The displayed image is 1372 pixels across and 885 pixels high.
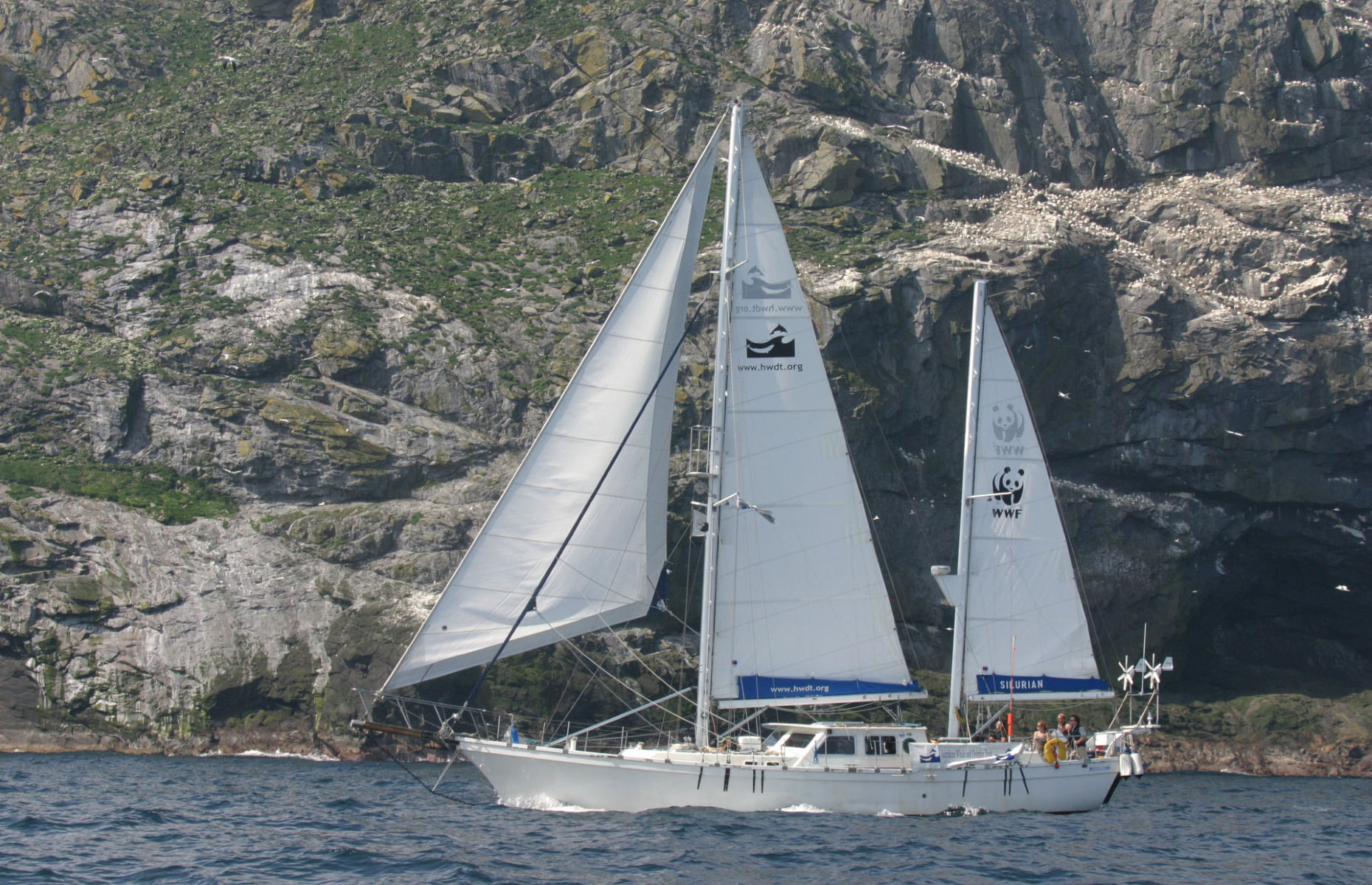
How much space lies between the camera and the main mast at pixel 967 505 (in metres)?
29.0

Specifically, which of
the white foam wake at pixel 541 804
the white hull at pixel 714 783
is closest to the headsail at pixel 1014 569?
the white hull at pixel 714 783

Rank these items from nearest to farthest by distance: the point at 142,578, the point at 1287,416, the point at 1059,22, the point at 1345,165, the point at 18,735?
the point at 18,735 < the point at 142,578 < the point at 1287,416 < the point at 1345,165 < the point at 1059,22

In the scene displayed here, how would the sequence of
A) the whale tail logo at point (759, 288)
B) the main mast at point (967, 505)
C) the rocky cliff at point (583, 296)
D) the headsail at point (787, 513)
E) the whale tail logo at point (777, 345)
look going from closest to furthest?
the headsail at point (787, 513)
the whale tail logo at point (777, 345)
the whale tail logo at point (759, 288)
the main mast at point (967, 505)
the rocky cliff at point (583, 296)

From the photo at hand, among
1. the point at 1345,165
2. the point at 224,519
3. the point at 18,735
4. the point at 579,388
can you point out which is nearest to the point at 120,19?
the point at 224,519

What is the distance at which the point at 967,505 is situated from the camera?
1164 inches

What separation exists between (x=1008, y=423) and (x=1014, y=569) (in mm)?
3353

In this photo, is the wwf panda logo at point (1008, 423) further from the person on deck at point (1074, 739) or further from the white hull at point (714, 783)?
the white hull at point (714, 783)

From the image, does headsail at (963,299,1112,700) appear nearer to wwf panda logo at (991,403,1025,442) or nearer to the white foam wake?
wwf panda logo at (991,403,1025,442)

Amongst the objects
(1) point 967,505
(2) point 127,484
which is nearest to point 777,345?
(1) point 967,505

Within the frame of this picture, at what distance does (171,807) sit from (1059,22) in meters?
58.3

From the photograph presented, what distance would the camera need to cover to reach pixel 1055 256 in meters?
51.6

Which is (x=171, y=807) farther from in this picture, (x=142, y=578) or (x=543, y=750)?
(x=142, y=578)

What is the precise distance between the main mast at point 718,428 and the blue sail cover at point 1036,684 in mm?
6938

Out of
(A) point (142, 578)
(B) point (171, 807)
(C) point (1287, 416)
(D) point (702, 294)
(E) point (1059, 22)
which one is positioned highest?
(E) point (1059, 22)
